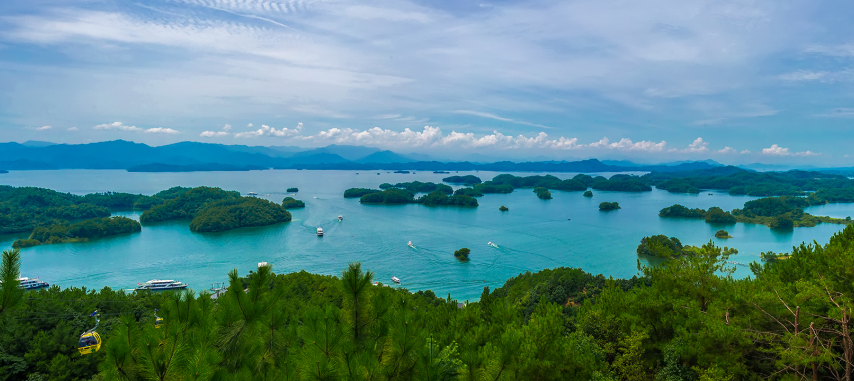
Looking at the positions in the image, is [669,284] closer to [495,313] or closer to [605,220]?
[495,313]

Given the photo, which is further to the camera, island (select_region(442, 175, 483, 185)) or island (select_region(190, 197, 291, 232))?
island (select_region(442, 175, 483, 185))

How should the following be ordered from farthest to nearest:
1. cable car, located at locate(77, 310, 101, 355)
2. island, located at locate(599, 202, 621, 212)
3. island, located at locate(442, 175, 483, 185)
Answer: island, located at locate(442, 175, 483, 185)
island, located at locate(599, 202, 621, 212)
cable car, located at locate(77, 310, 101, 355)

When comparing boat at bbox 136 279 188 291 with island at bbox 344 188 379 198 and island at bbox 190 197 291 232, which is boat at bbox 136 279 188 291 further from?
island at bbox 344 188 379 198

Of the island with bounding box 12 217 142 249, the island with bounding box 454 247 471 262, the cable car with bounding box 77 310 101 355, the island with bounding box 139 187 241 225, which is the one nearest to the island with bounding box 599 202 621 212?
the island with bounding box 454 247 471 262

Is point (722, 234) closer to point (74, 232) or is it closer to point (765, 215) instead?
point (765, 215)

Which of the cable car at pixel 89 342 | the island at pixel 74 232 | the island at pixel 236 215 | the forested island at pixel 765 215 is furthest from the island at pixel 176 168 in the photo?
the cable car at pixel 89 342

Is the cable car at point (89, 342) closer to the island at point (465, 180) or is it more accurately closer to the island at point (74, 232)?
the island at point (74, 232)
